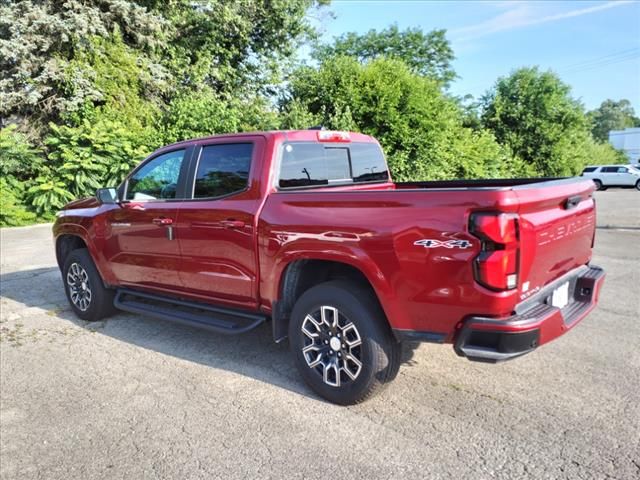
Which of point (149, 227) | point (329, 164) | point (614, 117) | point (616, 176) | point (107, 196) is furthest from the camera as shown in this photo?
point (614, 117)

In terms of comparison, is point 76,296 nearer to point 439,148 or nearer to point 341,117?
point 341,117

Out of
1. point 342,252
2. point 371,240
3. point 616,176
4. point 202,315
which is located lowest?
point 616,176

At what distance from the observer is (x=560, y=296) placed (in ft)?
10.9

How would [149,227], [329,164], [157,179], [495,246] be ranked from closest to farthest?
1. [495,246]
2. [329,164]
3. [149,227]
4. [157,179]

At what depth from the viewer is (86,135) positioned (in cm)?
1436

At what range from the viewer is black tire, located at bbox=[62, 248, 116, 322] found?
18.1ft

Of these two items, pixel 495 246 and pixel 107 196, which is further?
pixel 107 196

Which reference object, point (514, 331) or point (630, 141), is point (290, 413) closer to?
point (514, 331)

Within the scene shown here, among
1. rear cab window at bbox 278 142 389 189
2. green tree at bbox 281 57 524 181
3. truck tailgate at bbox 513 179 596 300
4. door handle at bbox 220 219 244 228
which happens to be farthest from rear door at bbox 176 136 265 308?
green tree at bbox 281 57 524 181

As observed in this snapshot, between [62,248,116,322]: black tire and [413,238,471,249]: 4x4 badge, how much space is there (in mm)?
4042

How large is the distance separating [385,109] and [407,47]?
858 inches

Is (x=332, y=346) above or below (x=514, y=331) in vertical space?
below

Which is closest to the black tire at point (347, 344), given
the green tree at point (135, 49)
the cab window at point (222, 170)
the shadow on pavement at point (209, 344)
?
the shadow on pavement at point (209, 344)

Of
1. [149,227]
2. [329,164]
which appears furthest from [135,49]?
[329,164]
